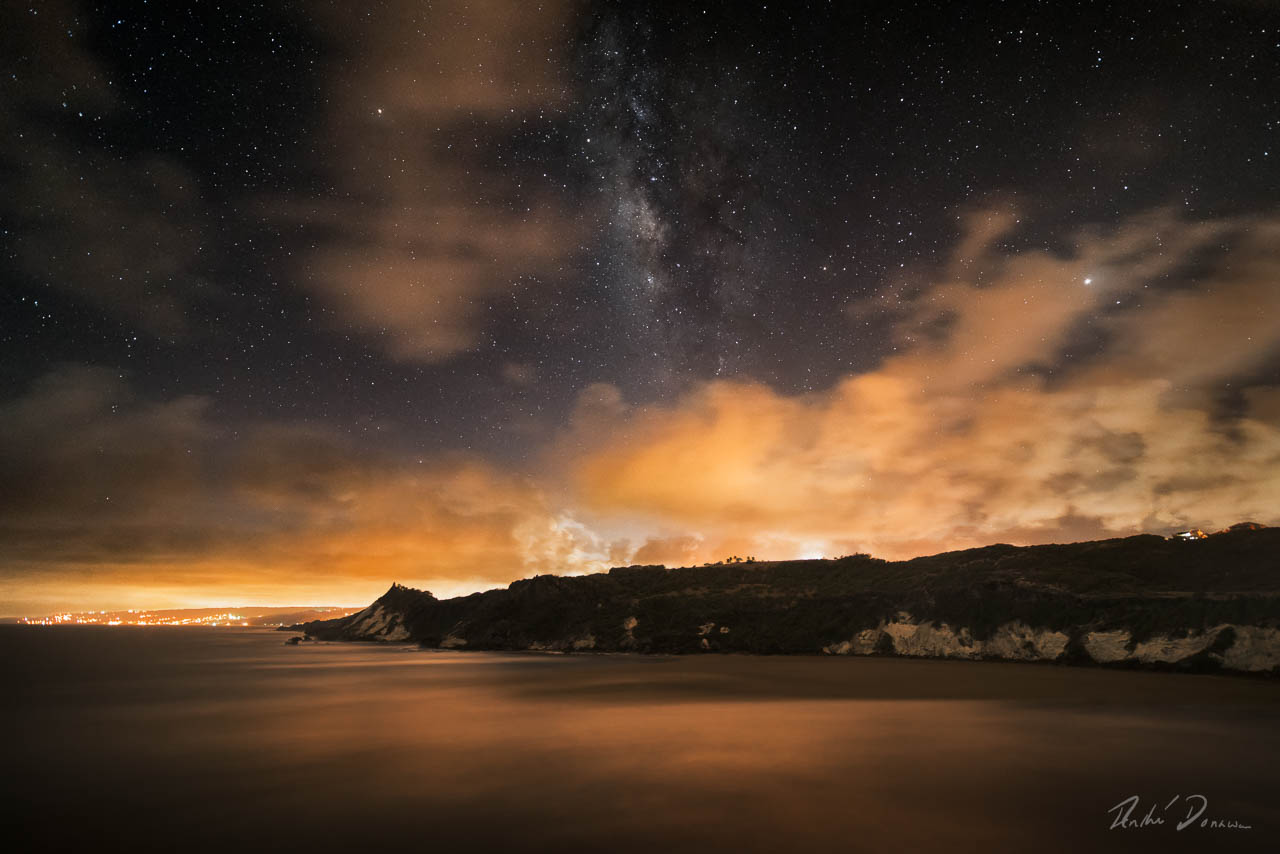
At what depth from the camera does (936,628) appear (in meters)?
47.4

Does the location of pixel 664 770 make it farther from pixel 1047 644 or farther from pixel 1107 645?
pixel 1047 644

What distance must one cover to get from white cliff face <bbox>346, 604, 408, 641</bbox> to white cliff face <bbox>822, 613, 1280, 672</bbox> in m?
68.0

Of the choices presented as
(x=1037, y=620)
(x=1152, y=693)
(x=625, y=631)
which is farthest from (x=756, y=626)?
(x=1152, y=693)

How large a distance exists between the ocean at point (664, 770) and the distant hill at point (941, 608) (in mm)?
6887

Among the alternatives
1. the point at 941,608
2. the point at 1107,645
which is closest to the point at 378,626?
the point at 941,608

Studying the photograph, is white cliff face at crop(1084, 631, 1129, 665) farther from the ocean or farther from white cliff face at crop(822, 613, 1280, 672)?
the ocean

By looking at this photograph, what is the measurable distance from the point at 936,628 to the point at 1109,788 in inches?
1550

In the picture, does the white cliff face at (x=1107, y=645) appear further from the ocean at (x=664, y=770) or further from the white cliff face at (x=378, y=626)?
the white cliff face at (x=378, y=626)

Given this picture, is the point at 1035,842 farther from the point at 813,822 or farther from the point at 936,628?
the point at 936,628

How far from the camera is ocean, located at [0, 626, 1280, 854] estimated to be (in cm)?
970

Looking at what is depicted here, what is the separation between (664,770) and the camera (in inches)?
542
